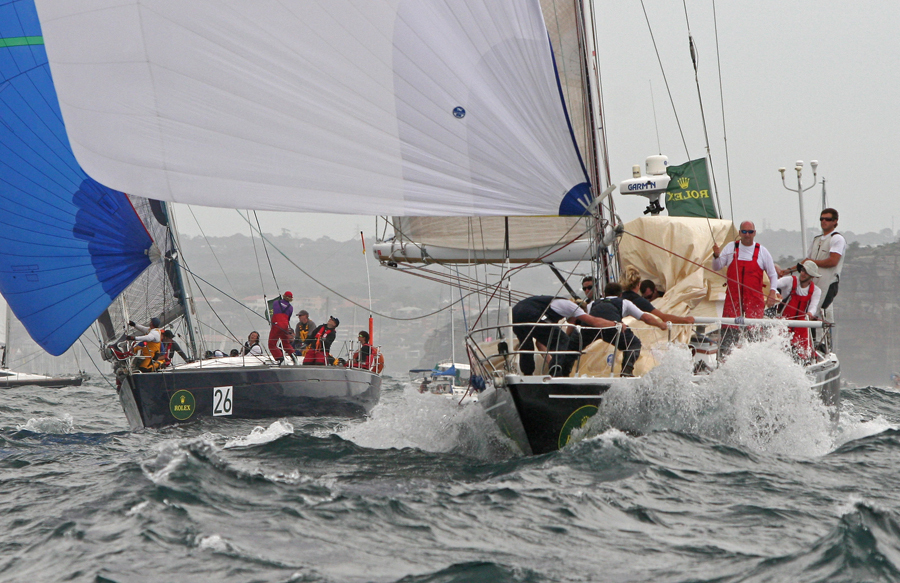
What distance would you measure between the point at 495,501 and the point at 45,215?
363 inches

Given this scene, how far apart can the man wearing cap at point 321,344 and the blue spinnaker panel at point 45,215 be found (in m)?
2.86

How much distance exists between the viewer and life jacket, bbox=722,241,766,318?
777cm

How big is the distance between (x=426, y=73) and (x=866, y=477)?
396 cm

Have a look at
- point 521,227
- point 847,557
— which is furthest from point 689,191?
point 847,557

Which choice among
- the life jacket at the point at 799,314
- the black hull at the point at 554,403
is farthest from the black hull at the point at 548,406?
the life jacket at the point at 799,314

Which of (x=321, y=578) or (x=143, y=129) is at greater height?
(x=143, y=129)

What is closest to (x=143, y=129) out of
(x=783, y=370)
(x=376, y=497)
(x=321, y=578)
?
(x=376, y=497)

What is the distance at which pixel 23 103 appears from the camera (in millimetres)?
11758

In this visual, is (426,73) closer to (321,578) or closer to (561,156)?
(561,156)

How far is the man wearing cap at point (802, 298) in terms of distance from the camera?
26.1 ft

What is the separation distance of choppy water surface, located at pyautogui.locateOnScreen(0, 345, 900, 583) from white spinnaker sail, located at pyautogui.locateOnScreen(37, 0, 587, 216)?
1.85m

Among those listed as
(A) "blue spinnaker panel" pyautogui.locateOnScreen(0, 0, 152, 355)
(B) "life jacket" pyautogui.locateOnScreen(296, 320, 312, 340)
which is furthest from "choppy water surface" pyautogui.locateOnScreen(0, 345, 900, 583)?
(B) "life jacket" pyautogui.locateOnScreen(296, 320, 312, 340)

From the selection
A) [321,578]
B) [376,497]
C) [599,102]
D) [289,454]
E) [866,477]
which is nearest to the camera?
[321,578]

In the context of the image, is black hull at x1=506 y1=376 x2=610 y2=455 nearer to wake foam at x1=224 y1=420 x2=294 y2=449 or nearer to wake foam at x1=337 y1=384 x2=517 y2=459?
wake foam at x1=337 y1=384 x2=517 y2=459
